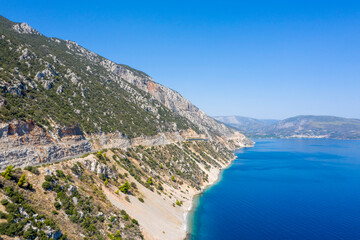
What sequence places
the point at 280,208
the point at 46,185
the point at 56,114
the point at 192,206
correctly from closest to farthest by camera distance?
1. the point at 46,185
2. the point at 56,114
3. the point at 280,208
4. the point at 192,206

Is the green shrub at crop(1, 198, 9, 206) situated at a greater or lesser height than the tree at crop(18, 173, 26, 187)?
lesser

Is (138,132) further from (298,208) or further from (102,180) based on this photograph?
(298,208)

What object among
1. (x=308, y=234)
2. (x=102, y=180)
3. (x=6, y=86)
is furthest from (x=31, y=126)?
(x=308, y=234)

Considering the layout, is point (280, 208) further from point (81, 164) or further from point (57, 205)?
point (57, 205)

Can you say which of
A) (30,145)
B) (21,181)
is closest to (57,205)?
(21,181)

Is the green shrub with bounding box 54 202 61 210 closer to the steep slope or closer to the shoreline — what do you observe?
the steep slope


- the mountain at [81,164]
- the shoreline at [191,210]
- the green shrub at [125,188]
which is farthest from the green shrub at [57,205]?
the shoreline at [191,210]

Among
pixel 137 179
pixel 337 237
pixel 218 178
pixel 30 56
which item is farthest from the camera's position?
pixel 218 178

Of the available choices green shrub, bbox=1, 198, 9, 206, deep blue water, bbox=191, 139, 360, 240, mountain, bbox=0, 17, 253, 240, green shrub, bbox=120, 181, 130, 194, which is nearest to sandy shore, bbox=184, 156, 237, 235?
mountain, bbox=0, 17, 253, 240
